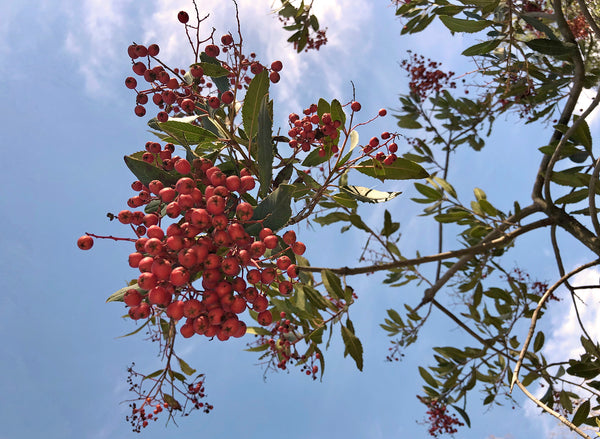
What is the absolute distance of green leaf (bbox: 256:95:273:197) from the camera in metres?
1.13

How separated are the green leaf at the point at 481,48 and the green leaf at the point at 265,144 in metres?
1.78

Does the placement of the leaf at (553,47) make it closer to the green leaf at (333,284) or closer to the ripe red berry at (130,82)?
the green leaf at (333,284)

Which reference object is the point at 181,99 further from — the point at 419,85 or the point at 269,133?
the point at 419,85

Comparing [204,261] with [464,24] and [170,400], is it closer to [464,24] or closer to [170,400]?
[170,400]

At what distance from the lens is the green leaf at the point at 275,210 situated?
43.2 inches

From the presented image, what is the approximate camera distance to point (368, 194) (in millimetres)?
1562

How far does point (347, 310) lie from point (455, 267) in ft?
4.14

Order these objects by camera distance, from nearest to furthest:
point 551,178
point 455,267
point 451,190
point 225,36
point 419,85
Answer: point 225,36, point 551,178, point 451,190, point 455,267, point 419,85

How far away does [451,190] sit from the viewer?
2.56 m

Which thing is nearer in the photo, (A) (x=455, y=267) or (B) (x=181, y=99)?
(B) (x=181, y=99)

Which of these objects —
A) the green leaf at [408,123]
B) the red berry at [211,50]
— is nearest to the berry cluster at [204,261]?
the red berry at [211,50]

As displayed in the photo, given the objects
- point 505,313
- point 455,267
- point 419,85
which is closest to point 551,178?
point 455,267

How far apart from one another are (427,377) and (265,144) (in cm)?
307

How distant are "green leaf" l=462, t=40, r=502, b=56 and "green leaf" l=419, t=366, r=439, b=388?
2.61 m
